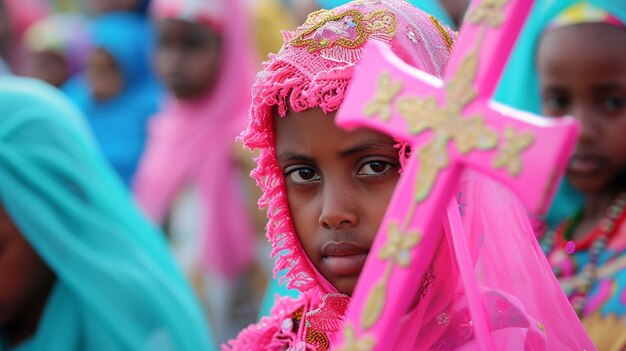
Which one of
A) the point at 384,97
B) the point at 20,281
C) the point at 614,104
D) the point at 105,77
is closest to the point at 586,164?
the point at 614,104

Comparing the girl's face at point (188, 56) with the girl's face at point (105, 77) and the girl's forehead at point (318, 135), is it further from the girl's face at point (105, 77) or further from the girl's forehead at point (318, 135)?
the girl's forehead at point (318, 135)

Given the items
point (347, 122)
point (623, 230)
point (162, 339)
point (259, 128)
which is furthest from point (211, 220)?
point (347, 122)

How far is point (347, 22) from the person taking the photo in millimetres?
2102

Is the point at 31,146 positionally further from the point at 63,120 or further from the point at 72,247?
the point at 72,247

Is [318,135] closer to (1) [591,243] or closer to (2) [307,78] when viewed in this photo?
(2) [307,78]

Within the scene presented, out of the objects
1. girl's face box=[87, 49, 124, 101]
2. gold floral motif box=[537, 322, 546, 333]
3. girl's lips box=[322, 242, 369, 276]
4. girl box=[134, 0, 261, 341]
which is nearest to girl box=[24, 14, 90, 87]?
girl's face box=[87, 49, 124, 101]

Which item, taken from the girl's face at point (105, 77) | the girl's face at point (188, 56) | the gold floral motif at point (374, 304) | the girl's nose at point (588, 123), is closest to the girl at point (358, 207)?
the gold floral motif at point (374, 304)

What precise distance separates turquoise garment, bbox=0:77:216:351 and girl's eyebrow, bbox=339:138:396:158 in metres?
1.34

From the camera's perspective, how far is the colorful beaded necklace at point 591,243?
2914 mm

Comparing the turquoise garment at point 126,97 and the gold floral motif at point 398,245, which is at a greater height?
the turquoise garment at point 126,97

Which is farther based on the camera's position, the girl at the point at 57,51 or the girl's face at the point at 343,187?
the girl at the point at 57,51

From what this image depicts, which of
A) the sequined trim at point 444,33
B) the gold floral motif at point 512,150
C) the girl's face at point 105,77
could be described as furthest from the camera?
the girl's face at point 105,77

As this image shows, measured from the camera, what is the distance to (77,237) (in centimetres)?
314

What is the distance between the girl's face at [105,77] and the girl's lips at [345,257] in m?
5.36
